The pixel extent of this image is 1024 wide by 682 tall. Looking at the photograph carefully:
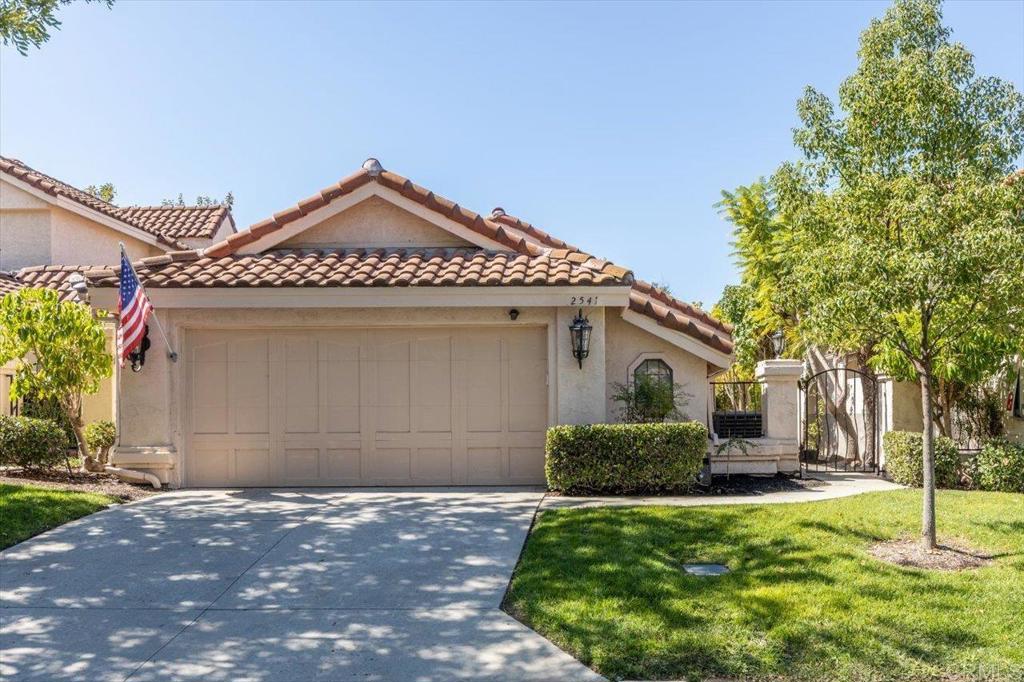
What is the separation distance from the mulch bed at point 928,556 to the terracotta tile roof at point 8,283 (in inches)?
687

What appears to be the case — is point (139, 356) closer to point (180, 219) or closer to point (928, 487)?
point (928, 487)

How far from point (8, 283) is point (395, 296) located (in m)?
12.3

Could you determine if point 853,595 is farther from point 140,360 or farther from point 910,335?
point 140,360

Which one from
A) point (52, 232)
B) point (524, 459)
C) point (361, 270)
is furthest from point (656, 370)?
point (52, 232)

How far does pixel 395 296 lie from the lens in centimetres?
1099

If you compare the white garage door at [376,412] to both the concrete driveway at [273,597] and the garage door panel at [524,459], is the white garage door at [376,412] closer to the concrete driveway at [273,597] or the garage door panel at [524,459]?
the garage door panel at [524,459]

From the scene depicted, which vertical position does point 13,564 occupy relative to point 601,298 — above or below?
below

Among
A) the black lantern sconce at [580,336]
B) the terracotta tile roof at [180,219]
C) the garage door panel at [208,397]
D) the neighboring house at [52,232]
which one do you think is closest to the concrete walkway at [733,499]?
the black lantern sconce at [580,336]

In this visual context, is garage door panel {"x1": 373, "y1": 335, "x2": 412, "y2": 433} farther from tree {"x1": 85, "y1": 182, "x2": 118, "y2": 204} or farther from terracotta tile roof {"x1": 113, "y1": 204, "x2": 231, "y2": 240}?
tree {"x1": 85, "y1": 182, "x2": 118, "y2": 204}

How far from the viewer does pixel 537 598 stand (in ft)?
20.6

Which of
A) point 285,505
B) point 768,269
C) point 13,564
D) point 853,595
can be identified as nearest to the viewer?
point 853,595

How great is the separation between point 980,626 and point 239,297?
960 centimetres

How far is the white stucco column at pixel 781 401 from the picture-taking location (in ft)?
39.7

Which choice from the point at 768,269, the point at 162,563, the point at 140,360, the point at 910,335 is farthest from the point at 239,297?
the point at 768,269
